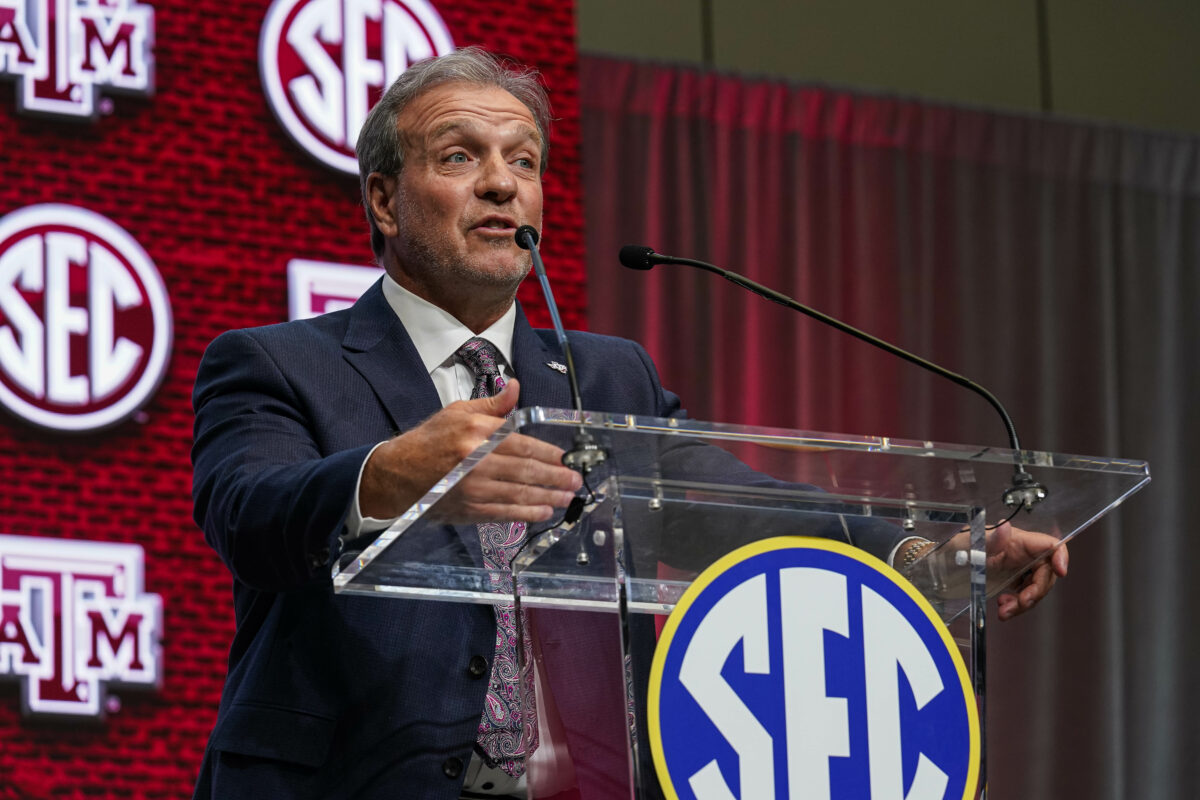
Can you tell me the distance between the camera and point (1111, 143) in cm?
571

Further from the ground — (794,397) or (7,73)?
(7,73)

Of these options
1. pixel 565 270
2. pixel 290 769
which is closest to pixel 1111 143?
pixel 565 270

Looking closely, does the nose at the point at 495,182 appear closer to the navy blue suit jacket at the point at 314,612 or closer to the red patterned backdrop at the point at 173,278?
Result: the navy blue suit jacket at the point at 314,612

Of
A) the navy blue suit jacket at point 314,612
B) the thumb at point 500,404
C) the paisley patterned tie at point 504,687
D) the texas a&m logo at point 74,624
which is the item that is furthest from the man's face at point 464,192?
the texas a&m logo at point 74,624

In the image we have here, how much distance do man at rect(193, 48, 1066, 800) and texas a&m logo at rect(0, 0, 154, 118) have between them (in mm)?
2196

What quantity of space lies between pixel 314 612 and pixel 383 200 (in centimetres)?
64

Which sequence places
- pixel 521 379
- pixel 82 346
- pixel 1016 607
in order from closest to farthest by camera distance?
pixel 1016 607
pixel 521 379
pixel 82 346

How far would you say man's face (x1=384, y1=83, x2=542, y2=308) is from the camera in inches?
79.9

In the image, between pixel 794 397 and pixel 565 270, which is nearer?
pixel 565 270

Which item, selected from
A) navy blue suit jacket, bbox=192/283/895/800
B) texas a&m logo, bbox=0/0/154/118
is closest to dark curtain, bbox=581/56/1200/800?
texas a&m logo, bbox=0/0/154/118

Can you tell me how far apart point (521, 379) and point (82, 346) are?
7.41ft

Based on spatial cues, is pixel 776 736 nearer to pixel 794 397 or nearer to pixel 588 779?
pixel 588 779

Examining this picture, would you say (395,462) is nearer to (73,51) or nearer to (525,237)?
(525,237)

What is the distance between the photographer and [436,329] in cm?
202
